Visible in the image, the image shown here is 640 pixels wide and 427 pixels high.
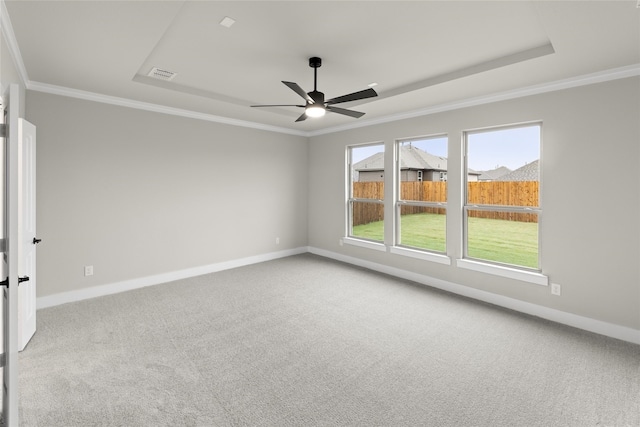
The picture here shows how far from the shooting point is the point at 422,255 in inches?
188

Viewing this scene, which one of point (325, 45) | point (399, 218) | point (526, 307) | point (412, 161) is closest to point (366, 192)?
point (399, 218)

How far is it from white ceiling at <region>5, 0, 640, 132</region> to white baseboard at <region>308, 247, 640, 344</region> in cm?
252

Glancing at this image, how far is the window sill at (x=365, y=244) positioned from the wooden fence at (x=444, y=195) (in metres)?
0.37

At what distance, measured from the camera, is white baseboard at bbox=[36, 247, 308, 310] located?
3857 millimetres

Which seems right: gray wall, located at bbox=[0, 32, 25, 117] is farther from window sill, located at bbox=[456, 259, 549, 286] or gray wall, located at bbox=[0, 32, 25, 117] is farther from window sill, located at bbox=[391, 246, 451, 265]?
window sill, located at bbox=[456, 259, 549, 286]

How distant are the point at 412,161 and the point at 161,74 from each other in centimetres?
369

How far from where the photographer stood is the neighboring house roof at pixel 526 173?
3.78 meters

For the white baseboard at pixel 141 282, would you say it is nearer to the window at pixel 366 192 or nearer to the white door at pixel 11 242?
the window at pixel 366 192

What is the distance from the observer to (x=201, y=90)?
410cm

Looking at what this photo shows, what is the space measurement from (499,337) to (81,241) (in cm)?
497

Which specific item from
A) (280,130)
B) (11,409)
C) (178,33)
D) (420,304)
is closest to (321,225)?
(280,130)

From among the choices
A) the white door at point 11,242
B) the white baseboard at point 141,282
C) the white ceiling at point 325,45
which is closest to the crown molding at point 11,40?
the white ceiling at point 325,45

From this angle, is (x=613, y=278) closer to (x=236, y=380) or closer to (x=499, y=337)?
(x=499, y=337)

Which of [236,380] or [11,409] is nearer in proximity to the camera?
[11,409]
